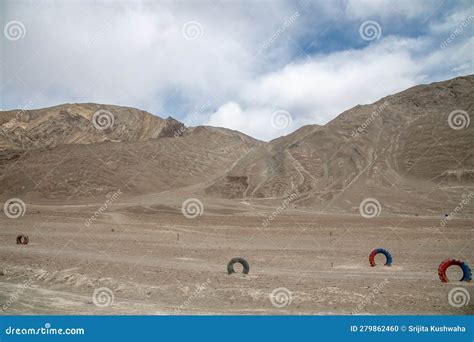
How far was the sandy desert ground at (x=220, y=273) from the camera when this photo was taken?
12297 millimetres

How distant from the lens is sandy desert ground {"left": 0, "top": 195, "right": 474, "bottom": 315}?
12.3 m

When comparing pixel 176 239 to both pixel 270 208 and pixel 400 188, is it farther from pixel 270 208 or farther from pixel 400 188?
pixel 400 188

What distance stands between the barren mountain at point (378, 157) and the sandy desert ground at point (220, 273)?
115 feet

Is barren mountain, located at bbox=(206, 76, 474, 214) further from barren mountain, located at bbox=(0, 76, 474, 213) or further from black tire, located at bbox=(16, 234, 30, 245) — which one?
black tire, located at bbox=(16, 234, 30, 245)

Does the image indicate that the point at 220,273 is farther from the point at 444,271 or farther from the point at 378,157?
the point at 378,157

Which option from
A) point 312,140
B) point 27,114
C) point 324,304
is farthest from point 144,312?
point 27,114

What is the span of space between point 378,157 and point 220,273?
220 ft

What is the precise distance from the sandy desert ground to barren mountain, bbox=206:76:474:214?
34999 mm

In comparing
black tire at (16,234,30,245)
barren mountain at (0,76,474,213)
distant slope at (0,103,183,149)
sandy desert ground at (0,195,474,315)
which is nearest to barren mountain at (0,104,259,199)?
distant slope at (0,103,183,149)

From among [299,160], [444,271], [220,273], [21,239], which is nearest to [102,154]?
[299,160]

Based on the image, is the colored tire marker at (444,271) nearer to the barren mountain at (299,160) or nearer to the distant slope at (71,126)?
the barren mountain at (299,160)

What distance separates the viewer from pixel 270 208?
62969mm

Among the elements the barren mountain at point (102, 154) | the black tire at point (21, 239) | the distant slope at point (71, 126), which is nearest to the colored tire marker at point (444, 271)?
the black tire at point (21, 239)

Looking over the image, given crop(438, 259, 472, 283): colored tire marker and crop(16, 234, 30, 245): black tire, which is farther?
crop(16, 234, 30, 245): black tire
